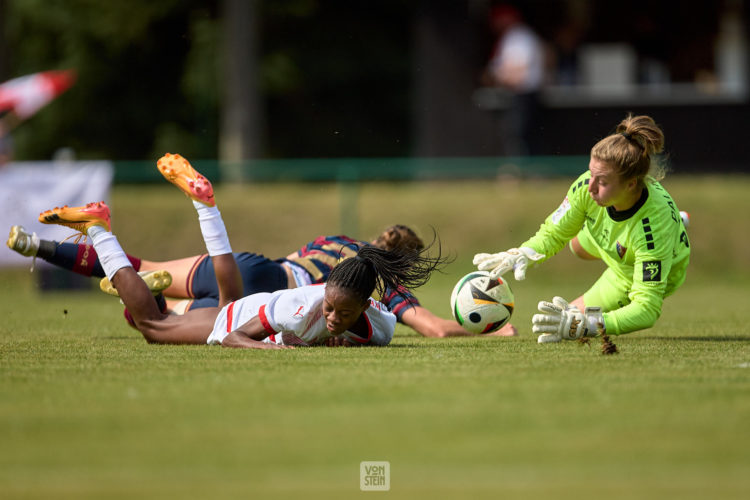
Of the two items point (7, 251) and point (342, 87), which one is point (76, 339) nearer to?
point (7, 251)

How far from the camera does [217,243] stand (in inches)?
279

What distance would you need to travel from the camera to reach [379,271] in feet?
22.3

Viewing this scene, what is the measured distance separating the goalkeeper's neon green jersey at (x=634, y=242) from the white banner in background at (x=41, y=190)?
7967 millimetres

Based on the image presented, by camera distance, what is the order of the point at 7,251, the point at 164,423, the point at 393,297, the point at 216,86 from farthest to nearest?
the point at 216,86, the point at 7,251, the point at 393,297, the point at 164,423

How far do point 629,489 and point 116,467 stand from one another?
183 centimetres

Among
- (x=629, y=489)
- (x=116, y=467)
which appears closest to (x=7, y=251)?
(x=116, y=467)

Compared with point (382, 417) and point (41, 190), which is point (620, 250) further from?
point (41, 190)

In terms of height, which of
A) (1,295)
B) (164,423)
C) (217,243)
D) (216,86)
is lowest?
(1,295)

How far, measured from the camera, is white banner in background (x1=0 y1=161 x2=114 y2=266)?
13.4 meters

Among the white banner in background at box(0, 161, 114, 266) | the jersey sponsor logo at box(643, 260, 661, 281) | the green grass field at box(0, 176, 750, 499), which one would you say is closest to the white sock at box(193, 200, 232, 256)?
the green grass field at box(0, 176, 750, 499)

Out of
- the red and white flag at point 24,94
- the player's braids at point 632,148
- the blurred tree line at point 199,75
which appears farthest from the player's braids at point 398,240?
the blurred tree line at point 199,75

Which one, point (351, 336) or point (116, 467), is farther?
point (351, 336)

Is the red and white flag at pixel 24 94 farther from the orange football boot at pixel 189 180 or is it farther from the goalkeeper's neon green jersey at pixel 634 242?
the goalkeeper's neon green jersey at pixel 634 242

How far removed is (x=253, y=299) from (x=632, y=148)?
2.59 meters
